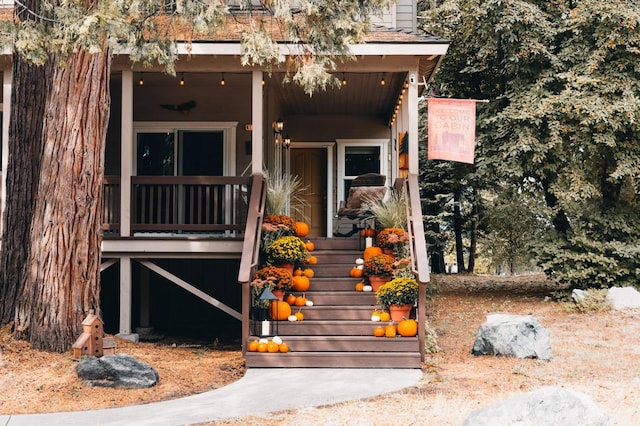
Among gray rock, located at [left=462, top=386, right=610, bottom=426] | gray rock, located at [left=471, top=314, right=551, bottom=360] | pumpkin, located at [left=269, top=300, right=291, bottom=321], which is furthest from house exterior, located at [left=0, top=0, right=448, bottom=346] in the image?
gray rock, located at [left=462, top=386, right=610, bottom=426]

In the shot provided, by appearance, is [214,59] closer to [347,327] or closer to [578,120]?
[347,327]

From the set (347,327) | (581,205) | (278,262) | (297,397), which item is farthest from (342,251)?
(581,205)

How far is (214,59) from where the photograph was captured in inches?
436

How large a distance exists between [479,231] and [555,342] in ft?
47.3

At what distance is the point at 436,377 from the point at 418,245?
6.30 feet

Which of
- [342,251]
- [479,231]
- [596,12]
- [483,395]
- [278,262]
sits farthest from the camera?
[479,231]

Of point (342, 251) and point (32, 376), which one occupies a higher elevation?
point (342, 251)

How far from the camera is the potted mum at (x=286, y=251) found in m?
9.91

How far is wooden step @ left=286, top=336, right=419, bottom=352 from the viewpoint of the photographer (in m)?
8.73

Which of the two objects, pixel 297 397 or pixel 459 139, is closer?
pixel 297 397

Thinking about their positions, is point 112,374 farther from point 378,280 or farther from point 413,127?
point 413,127

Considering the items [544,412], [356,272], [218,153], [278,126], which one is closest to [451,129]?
[356,272]

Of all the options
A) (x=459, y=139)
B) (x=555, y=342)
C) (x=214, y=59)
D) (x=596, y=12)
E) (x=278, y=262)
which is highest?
(x=596, y=12)

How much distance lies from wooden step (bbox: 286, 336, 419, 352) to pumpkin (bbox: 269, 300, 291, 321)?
0.50m
